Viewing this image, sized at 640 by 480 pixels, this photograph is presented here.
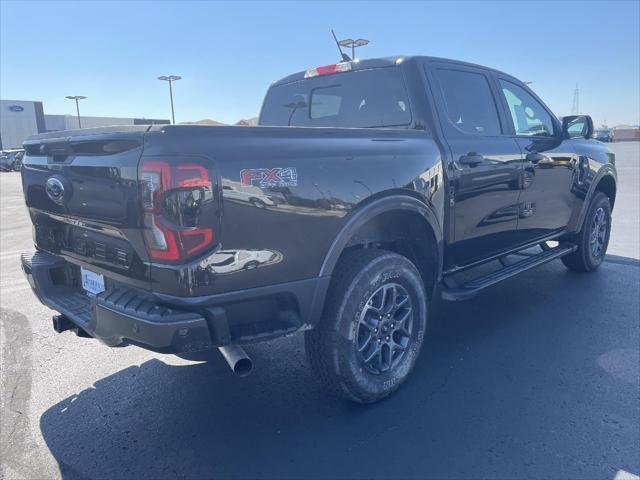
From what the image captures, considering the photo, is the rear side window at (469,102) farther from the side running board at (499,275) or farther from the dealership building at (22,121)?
the dealership building at (22,121)

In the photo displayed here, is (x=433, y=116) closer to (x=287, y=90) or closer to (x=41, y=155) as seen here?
(x=287, y=90)

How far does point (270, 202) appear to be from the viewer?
2250 millimetres

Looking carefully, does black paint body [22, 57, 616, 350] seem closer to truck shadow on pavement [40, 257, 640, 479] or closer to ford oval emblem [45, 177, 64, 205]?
ford oval emblem [45, 177, 64, 205]

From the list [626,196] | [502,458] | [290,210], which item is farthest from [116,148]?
[626,196]

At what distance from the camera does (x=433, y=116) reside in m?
3.34

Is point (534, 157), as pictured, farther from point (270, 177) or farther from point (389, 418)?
point (270, 177)

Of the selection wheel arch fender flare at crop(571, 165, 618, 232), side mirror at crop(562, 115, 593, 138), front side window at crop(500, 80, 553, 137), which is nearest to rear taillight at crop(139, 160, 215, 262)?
front side window at crop(500, 80, 553, 137)

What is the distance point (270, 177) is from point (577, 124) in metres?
3.92

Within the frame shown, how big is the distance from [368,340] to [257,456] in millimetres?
877

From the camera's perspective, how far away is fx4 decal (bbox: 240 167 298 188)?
2.17 meters

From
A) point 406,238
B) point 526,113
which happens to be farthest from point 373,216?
point 526,113

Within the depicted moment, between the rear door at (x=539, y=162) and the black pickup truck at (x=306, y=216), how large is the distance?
1.4 inches

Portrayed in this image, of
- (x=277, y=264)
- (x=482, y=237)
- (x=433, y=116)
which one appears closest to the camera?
(x=277, y=264)

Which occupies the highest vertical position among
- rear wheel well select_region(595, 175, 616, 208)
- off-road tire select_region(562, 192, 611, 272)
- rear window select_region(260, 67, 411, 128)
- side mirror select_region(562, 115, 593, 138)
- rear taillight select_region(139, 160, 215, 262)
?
rear window select_region(260, 67, 411, 128)
